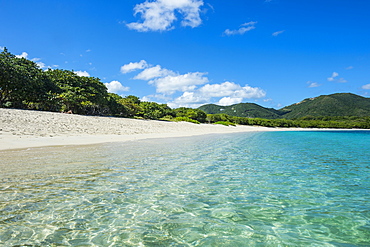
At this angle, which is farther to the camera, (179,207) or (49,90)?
(49,90)

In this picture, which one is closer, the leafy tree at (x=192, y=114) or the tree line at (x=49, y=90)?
the tree line at (x=49, y=90)

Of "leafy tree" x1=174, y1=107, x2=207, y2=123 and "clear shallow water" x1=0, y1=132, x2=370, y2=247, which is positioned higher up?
"leafy tree" x1=174, y1=107, x2=207, y2=123

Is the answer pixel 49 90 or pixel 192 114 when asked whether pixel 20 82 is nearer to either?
pixel 49 90

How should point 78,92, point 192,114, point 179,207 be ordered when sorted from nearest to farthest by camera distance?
point 179,207 → point 78,92 → point 192,114

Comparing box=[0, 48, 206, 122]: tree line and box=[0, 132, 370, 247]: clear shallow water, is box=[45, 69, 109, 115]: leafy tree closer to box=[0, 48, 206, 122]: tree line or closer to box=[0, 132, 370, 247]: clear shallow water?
box=[0, 48, 206, 122]: tree line

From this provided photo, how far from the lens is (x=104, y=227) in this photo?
4980 mm

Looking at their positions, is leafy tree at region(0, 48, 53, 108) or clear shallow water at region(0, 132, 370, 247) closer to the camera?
clear shallow water at region(0, 132, 370, 247)

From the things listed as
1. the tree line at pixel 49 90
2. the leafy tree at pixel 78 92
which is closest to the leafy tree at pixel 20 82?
the tree line at pixel 49 90

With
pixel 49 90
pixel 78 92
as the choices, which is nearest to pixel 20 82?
pixel 49 90

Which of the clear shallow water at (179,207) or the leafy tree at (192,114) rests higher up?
the leafy tree at (192,114)

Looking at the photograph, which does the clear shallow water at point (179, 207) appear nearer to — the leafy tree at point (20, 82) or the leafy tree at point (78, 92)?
the leafy tree at point (20, 82)

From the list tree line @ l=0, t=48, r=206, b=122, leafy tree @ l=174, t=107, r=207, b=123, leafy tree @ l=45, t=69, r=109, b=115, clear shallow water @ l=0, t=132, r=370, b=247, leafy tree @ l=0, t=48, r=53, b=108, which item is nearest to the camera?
clear shallow water @ l=0, t=132, r=370, b=247

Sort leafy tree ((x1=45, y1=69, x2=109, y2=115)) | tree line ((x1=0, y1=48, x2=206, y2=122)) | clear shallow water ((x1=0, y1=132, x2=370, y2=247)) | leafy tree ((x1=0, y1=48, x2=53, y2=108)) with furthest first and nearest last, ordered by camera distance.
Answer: leafy tree ((x1=45, y1=69, x2=109, y2=115)) < tree line ((x1=0, y1=48, x2=206, y2=122)) < leafy tree ((x1=0, y1=48, x2=53, y2=108)) < clear shallow water ((x1=0, y1=132, x2=370, y2=247))

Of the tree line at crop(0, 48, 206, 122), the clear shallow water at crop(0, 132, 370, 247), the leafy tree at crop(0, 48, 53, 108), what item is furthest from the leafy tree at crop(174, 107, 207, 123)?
the clear shallow water at crop(0, 132, 370, 247)
